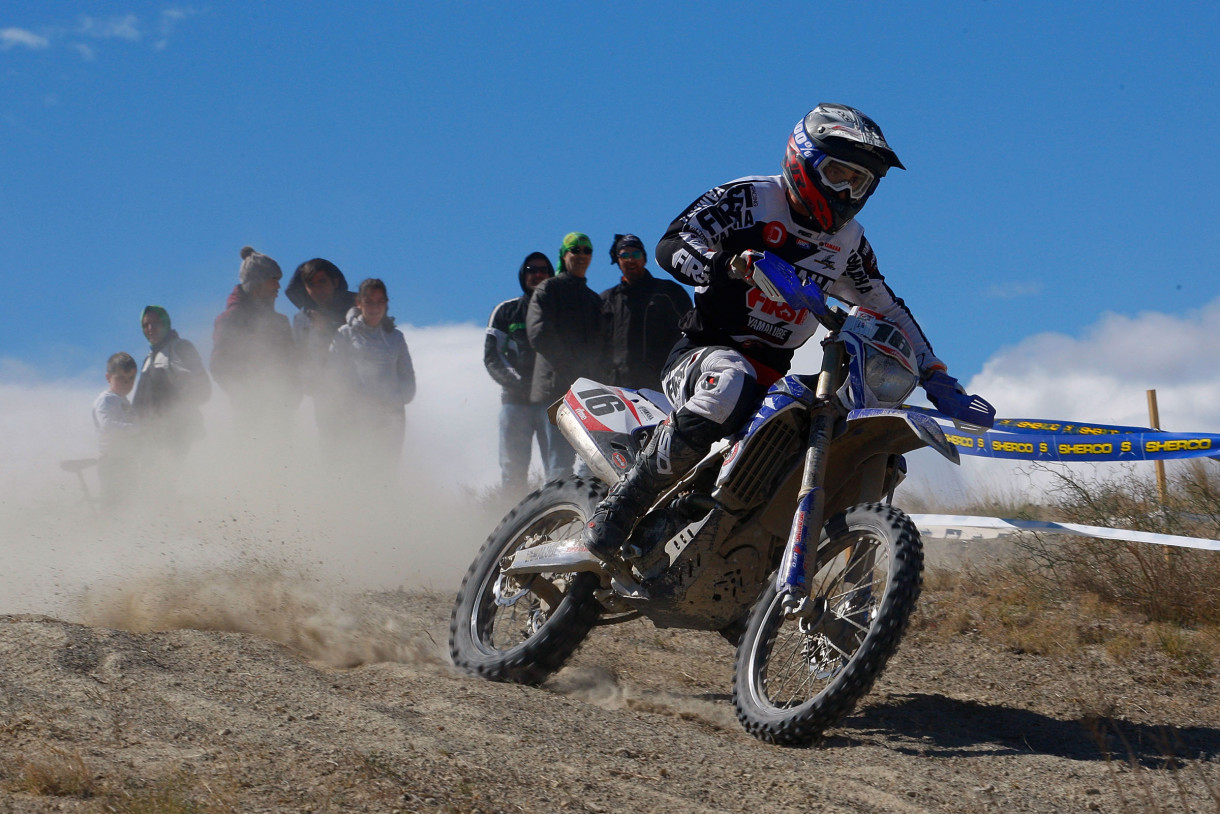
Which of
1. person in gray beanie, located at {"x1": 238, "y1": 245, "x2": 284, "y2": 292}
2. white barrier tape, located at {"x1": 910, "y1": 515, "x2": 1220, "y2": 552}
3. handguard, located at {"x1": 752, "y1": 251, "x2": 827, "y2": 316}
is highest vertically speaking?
person in gray beanie, located at {"x1": 238, "y1": 245, "x2": 284, "y2": 292}

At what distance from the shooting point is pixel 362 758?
3256 millimetres

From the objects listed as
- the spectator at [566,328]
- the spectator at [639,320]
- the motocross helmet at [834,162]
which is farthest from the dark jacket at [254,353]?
the motocross helmet at [834,162]

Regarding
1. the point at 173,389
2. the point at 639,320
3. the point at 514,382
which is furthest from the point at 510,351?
the point at 173,389

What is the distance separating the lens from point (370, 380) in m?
9.91

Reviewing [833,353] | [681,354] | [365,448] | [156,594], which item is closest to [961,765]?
[833,353]

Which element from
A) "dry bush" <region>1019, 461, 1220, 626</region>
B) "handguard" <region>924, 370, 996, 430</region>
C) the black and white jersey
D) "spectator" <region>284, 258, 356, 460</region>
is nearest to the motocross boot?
the black and white jersey

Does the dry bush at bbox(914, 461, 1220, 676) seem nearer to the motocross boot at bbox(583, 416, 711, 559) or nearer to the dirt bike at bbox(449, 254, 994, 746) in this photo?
the dirt bike at bbox(449, 254, 994, 746)

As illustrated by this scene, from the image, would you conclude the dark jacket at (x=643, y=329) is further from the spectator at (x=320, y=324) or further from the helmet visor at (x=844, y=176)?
the helmet visor at (x=844, y=176)

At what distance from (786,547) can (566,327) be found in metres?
4.99

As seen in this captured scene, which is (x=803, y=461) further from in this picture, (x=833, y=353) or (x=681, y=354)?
(x=681, y=354)

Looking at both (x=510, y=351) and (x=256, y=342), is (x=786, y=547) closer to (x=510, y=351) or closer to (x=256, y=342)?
(x=510, y=351)

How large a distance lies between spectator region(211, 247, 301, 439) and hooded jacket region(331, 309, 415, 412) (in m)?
0.49

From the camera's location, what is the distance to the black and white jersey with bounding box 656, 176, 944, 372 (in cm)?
490

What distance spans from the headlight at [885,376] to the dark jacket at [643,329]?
4188 millimetres
